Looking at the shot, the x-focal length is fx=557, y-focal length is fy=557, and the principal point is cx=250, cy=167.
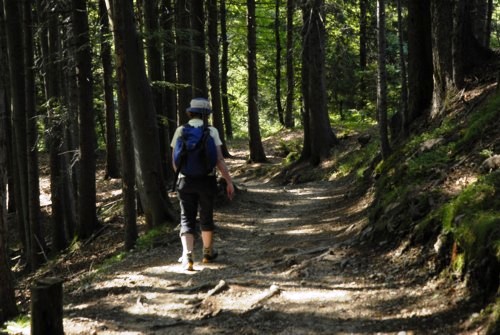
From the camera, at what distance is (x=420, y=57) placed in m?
12.2

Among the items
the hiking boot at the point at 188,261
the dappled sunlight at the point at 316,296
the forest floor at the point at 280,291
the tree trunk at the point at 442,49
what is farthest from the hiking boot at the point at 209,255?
the tree trunk at the point at 442,49

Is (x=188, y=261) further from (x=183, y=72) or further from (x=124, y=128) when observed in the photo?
(x=183, y=72)

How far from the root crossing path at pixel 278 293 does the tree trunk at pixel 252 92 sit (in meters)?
13.6

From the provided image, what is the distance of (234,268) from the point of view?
7.41 m

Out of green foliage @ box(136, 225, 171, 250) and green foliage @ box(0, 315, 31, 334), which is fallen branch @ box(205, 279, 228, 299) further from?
green foliage @ box(136, 225, 171, 250)

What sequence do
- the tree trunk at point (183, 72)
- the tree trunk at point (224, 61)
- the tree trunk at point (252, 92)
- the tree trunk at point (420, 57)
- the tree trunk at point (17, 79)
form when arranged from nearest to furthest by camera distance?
the tree trunk at point (420, 57) → the tree trunk at point (17, 79) → the tree trunk at point (183, 72) → the tree trunk at point (252, 92) → the tree trunk at point (224, 61)

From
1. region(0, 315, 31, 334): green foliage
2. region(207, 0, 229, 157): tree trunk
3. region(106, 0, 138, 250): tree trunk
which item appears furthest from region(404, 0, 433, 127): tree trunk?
region(207, 0, 229, 157): tree trunk

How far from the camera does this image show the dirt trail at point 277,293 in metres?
4.98

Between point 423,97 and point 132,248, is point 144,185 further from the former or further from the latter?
point 423,97

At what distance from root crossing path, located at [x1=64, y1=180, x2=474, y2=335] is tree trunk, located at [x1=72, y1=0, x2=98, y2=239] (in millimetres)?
5644

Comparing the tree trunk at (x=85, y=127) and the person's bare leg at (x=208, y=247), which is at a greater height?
the tree trunk at (x=85, y=127)

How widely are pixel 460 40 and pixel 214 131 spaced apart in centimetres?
635

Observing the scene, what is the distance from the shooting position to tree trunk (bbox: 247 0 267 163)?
70.9 ft

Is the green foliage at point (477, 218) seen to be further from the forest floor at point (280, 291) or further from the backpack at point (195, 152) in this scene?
the backpack at point (195, 152)
